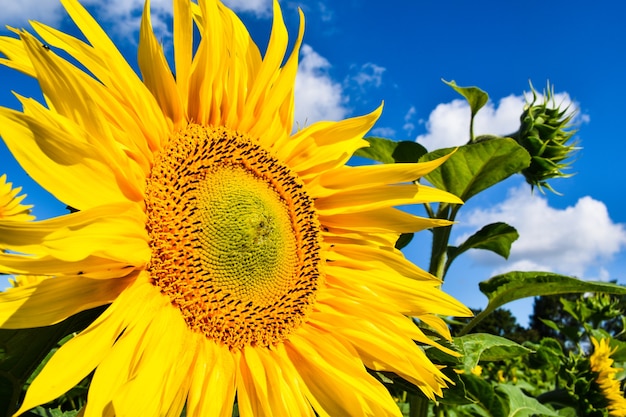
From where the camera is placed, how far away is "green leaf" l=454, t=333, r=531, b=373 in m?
2.03

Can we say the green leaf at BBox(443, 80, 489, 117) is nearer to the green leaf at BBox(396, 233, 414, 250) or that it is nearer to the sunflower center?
the green leaf at BBox(396, 233, 414, 250)

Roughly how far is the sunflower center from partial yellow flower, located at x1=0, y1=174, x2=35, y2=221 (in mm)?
1919

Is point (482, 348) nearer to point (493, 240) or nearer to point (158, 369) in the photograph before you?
point (493, 240)

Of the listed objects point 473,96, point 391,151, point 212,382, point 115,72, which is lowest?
point 212,382

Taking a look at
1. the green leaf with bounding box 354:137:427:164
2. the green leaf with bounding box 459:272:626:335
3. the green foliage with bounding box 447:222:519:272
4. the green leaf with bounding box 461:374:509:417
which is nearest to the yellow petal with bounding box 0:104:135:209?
the green leaf with bounding box 354:137:427:164

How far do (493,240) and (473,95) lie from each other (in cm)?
71

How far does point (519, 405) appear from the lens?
3.30m

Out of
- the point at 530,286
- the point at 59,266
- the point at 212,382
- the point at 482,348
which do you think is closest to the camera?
the point at 59,266

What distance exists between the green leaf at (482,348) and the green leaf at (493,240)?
2.37 feet

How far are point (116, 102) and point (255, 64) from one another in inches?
A: 23.9

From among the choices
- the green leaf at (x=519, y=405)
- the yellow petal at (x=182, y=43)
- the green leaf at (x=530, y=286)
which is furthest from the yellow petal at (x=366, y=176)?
the green leaf at (x=519, y=405)

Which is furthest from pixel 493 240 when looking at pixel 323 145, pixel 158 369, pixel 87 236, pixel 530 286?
pixel 87 236

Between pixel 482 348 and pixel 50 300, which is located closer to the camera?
pixel 50 300

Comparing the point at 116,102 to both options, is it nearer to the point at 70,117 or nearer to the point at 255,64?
the point at 70,117
